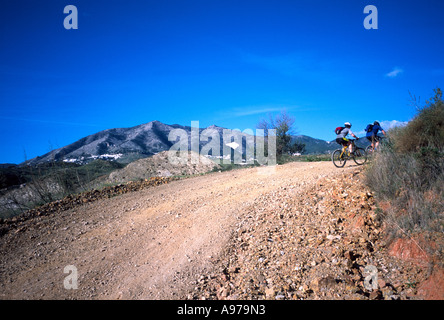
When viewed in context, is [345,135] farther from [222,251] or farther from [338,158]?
[222,251]

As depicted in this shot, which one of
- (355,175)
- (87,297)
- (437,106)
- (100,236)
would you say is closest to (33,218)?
(100,236)

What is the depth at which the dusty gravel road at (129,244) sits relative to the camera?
3.76 meters

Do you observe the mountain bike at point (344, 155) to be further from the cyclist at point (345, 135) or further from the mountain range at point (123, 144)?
the mountain range at point (123, 144)

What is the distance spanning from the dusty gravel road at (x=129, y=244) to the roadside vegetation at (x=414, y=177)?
2.04 m

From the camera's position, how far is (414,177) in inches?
177

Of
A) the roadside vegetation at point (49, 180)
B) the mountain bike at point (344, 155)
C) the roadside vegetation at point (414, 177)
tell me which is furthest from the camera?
the roadside vegetation at point (49, 180)

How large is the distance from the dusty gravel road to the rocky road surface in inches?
0.9

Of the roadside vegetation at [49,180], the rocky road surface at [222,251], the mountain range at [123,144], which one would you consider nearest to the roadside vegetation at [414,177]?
the rocky road surface at [222,251]

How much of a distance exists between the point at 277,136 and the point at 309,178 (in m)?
17.9

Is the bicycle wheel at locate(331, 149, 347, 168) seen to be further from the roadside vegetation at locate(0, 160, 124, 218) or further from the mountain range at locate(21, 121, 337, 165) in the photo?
the mountain range at locate(21, 121, 337, 165)

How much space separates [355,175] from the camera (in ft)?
20.4

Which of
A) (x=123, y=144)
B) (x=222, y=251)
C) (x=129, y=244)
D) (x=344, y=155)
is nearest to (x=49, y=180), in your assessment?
(x=129, y=244)

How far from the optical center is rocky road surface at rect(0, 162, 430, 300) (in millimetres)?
3406

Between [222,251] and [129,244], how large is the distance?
214 cm
